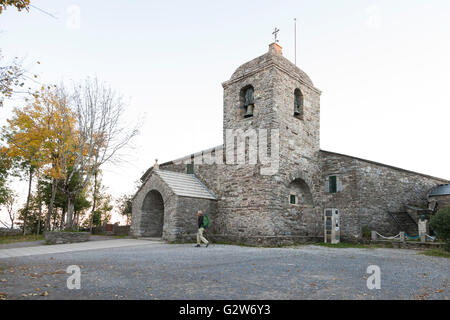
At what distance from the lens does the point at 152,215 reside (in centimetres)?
1648

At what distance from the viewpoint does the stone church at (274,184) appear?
45.4 feet

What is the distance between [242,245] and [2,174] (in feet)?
73.5

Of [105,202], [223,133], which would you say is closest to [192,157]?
[223,133]

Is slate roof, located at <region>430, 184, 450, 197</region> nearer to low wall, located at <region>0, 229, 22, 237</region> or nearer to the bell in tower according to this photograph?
the bell in tower

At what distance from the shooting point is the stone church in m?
13.8

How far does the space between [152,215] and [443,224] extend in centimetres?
1307

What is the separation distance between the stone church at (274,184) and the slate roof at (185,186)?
0.07m

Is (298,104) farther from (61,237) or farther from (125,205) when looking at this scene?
(125,205)

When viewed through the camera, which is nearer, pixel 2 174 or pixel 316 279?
pixel 316 279

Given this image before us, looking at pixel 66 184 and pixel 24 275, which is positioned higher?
pixel 66 184

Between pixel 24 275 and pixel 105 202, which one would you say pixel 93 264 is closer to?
pixel 24 275

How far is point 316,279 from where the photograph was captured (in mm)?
5781

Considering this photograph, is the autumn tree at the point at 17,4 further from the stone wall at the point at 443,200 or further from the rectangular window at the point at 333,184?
the stone wall at the point at 443,200
